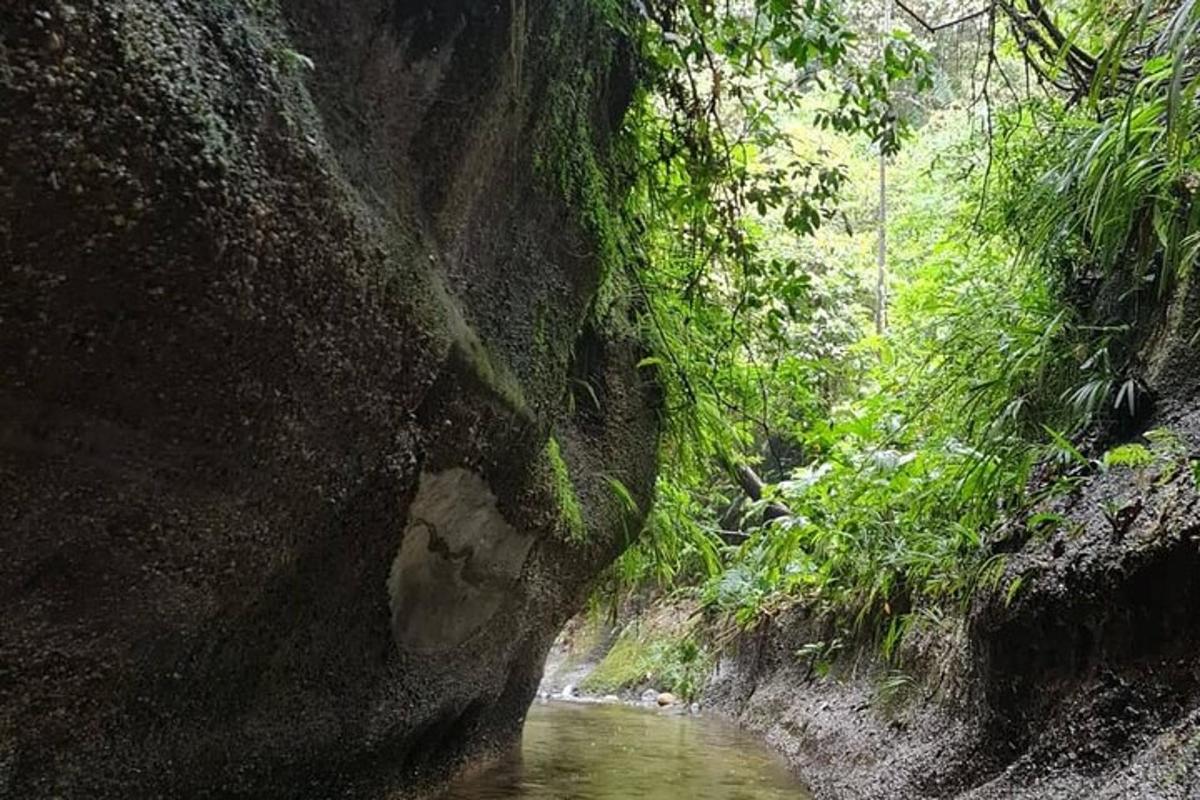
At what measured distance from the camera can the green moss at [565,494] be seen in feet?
14.1

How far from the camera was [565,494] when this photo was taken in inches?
173

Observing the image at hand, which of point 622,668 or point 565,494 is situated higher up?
point 565,494

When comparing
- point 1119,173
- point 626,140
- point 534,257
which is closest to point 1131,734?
point 1119,173

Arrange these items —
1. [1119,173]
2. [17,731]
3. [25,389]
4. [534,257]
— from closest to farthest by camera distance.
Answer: [25,389]
[17,731]
[1119,173]
[534,257]

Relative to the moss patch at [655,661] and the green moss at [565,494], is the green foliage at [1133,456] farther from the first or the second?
the moss patch at [655,661]

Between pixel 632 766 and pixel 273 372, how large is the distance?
12.6 ft

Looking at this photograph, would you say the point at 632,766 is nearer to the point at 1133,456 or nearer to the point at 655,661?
the point at 1133,456

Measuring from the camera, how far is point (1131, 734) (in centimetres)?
299

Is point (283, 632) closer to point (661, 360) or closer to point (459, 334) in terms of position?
point (459, 334)

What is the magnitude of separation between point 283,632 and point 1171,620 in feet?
9.01

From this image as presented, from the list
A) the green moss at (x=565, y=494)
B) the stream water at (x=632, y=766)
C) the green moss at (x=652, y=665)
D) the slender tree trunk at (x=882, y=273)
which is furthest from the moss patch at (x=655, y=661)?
the green moss at (x=565, y=494)

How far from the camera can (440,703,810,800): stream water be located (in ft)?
15.2

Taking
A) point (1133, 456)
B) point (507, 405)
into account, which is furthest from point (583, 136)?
point (1133, 456)

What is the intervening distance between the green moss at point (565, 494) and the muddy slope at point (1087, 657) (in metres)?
1.79
